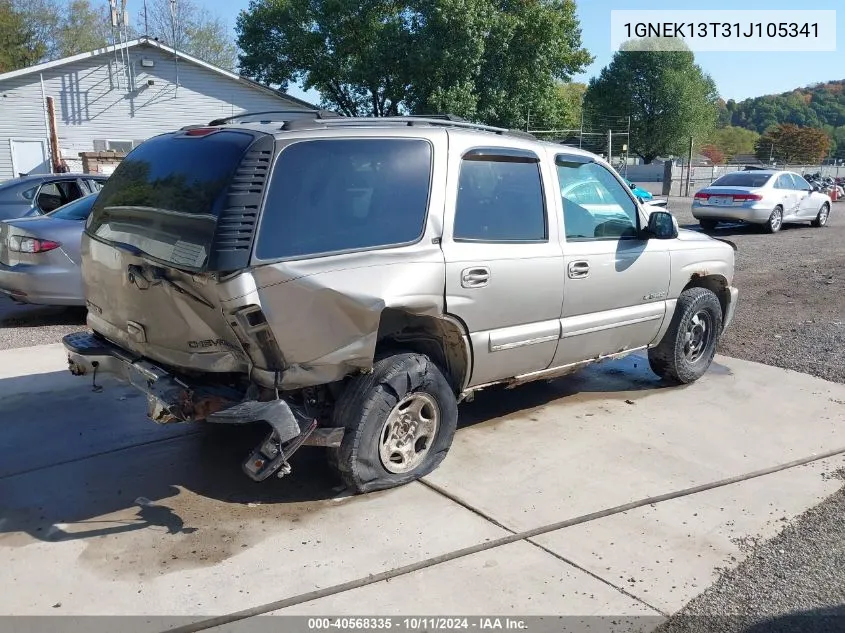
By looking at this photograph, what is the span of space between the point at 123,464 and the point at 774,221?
56.2ft

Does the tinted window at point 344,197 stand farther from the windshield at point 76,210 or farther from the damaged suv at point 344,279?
the windshield at point 76,210

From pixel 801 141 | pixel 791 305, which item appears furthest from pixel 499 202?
pixel 801 141

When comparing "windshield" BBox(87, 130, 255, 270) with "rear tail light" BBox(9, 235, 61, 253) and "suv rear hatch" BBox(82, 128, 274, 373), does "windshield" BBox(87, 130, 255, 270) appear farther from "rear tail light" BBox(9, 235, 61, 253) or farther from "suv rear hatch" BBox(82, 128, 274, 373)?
"rear tail light" BBox(9, 235, 61, 253)

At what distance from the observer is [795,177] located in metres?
19.1

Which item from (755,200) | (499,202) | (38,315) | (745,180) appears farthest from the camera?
(745,180)

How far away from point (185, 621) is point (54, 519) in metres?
1.27

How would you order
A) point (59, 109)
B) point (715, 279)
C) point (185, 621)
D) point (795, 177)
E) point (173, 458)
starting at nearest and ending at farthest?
1. point (185, 621)
2. point (173, 458)
3. point (715, 279)
4. point (795, 177)
5. point (59, 109)

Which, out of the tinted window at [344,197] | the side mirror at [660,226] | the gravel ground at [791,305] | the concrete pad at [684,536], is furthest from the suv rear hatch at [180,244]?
the gravel ground at [791,305]

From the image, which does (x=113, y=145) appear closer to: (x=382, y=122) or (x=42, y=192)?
(x=42, y=192)

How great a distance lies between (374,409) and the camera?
4090 millimetres

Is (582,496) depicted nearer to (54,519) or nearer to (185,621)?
(185,621)

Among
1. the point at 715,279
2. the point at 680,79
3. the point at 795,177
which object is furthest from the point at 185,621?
the point at 680,79

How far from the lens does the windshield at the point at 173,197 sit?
12.1ft

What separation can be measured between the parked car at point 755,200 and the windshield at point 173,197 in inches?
624
